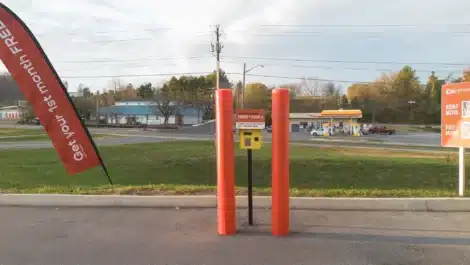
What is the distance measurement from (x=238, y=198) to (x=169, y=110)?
79154 millimetres

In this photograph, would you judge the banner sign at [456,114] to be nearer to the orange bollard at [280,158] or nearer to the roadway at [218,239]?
the roadway at [218,239]

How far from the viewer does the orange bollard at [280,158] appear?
522 cm

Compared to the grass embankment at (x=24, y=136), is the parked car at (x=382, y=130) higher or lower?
lower

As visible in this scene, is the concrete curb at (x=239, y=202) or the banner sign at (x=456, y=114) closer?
the concrete curb at (x=239, y=202)

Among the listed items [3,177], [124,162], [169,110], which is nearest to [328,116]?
[169,110]

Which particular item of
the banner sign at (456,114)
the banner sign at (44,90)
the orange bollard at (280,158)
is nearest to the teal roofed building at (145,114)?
the banner sign at (44,90)

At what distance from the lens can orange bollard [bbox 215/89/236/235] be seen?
17.2 ft

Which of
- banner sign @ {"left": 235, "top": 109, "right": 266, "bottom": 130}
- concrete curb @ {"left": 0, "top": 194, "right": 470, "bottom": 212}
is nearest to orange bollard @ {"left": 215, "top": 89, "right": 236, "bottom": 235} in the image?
banner sign @ {"left": 235, "top": 109, "right": 266, "bottom": 130}

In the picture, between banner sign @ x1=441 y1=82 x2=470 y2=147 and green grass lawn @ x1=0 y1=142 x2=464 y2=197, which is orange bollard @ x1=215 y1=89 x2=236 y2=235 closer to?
banner sign @ x1=441 y1=82 x2=470 y2=147

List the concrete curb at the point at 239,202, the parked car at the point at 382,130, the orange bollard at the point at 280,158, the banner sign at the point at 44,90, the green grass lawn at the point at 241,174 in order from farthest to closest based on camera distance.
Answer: the parked car at the point at 382,130 → the green grass lawn at the point at 241,174 → the banner sign at the point at 44,90 → the concrete curb at the point at 239,202 → the orange bollard at the point at 280,158

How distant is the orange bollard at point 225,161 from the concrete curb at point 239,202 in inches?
54.6

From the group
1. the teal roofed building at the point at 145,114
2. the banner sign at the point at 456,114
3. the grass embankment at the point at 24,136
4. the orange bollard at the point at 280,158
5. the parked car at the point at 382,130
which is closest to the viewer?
the orange bollard at the point at 280,158

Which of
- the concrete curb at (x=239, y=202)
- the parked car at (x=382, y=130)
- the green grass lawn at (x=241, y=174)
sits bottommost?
the parked car at (x=382, y=130)

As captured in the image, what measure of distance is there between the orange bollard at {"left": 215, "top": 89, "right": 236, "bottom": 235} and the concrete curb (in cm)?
139
